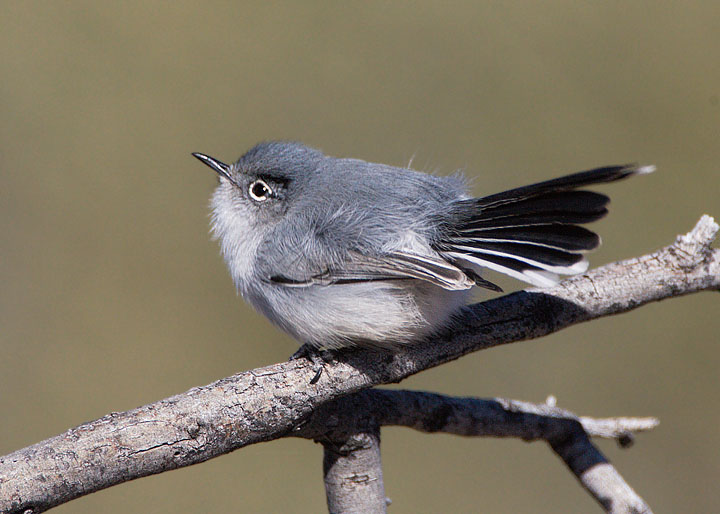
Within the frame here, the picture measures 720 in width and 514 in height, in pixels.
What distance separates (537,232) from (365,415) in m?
0.58

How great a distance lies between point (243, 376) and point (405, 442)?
2367 millimetres

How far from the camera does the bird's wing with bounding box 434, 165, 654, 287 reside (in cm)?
149

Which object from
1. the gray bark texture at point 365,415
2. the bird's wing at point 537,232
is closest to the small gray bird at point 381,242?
the bird's wing at point 537,232

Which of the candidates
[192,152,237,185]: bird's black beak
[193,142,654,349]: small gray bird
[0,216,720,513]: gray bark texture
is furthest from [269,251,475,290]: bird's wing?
[192,152,237,185]: bird's black beak

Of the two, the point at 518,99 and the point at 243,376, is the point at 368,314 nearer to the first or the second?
the point at 243,376

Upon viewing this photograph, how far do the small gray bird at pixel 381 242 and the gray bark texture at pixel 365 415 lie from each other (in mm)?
115

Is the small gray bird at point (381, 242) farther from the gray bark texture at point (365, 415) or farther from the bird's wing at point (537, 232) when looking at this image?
Result: the gray bark texture at point (365, 415)

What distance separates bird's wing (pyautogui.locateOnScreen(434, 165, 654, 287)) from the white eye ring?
61 centimetres

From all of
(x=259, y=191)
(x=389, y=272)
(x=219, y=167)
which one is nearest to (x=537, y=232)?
(x=389, y=272)

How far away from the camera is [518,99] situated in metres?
4.14

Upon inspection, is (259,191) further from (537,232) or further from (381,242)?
(537,232)

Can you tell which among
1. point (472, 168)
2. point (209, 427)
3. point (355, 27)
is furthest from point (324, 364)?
point (355, 27)

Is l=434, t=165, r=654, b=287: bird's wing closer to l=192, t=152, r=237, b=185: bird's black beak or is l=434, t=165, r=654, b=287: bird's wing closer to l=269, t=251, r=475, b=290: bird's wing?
l=269, t=251, r=475, b=290: bird's wing

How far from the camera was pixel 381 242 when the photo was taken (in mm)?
1654
